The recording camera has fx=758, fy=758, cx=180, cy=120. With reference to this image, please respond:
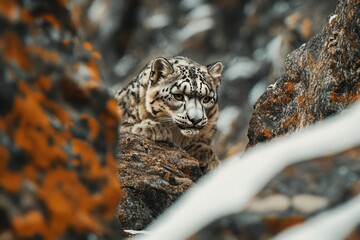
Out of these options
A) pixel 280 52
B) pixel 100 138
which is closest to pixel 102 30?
pixel 280 52

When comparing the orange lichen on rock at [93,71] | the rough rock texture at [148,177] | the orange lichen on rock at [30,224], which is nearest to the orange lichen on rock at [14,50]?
the orange lichen on rock at [93,71]

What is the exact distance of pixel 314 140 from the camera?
3.62 metres

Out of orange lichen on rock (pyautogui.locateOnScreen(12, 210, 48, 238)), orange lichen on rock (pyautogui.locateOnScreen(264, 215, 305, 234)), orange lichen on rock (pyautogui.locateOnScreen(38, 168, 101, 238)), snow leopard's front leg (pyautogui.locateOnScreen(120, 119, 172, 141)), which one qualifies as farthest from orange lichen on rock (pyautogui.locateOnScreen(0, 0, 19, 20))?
snow leopard's front leg (pyautogui.locateOnScreen(120, 119, 172, 141))

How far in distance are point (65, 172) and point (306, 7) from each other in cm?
2523

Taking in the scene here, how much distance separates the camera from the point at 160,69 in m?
11.9

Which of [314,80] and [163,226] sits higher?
[314,80]

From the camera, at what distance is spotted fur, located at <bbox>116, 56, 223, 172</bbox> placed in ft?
36.3

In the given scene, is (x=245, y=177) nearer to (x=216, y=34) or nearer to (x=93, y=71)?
(x=93, y=71)

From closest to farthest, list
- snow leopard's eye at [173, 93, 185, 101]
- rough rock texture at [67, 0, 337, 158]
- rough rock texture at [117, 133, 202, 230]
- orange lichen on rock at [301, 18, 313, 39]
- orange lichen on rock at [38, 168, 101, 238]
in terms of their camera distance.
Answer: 1. orange lichen on rock at [38, 168, 101, 238]
2. rough rock texture at [117, 133, 202, 230]
3. snow leopard's eye at [173, 93, 185, 101]
4. orange lichen on rock at [301, 18, 313, 39]
5. rough rock texture at [67, 0, 337, 158]

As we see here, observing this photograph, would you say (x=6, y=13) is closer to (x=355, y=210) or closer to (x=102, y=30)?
(x=355, y=210)

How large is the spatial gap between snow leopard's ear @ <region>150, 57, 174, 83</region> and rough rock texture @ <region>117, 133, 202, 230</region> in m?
1.94

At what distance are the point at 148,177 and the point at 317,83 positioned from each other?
226cm

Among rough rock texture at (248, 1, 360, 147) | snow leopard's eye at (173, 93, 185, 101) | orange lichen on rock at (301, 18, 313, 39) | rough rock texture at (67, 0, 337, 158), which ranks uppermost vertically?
rough rock texture at (67, 0, 337, 158)

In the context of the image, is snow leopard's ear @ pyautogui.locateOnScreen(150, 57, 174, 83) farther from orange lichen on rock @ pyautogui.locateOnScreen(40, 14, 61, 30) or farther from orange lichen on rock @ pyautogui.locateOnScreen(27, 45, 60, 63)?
orange lichen on rock @ pyautogui.locateOnScreen(27, 45, 60, 63)
